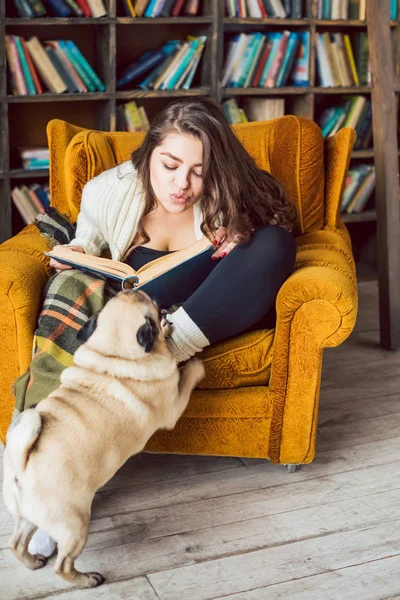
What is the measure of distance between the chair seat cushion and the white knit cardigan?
0.34 metres

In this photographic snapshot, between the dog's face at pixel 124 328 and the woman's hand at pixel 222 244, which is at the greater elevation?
the woman's hand at pixel 222 244

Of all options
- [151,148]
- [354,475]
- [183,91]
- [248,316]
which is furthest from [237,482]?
[183,91]

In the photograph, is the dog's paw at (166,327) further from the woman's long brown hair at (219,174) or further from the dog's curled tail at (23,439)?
the dog's curled tail at (23,439)

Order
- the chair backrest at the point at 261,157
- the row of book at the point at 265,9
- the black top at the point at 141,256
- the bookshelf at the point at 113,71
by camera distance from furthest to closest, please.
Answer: the row of book at the point at 265,9
the bookshelf at the point at 113,71
the chair backrest at the point at 261,157
the black top at the point at 141,256

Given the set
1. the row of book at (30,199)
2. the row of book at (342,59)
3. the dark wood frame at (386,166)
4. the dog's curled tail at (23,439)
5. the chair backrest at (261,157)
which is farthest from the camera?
the row of book at (342,59)

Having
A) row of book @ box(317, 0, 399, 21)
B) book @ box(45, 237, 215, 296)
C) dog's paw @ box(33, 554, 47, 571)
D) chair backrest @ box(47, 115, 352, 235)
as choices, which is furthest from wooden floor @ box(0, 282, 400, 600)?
row of book @ box(317, 0, 399, 21)

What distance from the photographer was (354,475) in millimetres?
2066

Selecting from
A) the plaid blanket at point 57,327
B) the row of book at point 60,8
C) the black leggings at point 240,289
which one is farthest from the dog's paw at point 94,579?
the row of book at point 60,8

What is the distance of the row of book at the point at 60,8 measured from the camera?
10.2ft

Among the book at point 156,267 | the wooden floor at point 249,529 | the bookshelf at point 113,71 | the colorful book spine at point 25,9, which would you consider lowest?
the wooden floor at point 249,529

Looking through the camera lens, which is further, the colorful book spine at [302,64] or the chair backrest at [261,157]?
the colorful book spine at [302,64]

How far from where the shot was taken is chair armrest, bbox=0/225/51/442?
1.86 meters

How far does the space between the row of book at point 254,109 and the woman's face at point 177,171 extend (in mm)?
1657

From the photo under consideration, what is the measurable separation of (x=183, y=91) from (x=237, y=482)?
2107 millimetres
